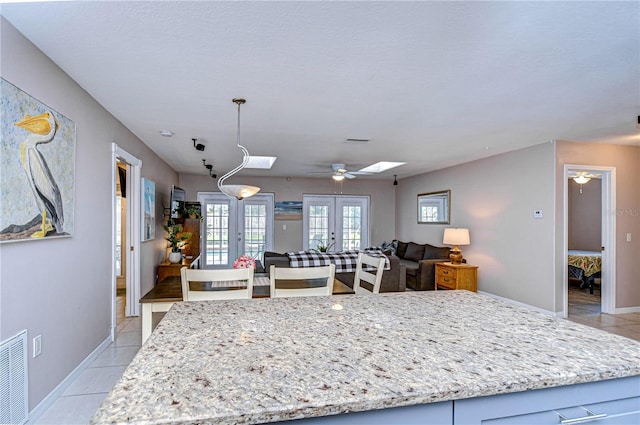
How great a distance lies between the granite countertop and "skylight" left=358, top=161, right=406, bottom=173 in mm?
5028

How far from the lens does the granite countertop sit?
0.74 metres

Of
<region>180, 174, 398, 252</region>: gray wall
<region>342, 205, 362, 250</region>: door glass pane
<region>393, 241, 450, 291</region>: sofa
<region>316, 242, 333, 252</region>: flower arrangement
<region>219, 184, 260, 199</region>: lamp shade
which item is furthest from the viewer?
<region>342, 205, 362, 250</region>: door glass pane

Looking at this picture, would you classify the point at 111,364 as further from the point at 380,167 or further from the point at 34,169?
the point at 380,167

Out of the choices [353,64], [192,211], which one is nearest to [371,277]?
[353,64]

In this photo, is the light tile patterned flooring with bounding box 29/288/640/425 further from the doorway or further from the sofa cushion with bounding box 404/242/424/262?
the sofa cushion with bounding box 404/242/424/262

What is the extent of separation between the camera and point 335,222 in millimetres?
8539

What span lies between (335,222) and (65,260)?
6509 millimetres

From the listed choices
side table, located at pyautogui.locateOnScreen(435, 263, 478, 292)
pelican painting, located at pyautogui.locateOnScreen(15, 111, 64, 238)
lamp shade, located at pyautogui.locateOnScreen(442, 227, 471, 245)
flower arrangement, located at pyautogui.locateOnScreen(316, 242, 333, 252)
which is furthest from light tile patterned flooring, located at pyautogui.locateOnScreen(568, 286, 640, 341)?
pelican painting, located at pyautogui.locateOnScreen(15, 111, 64, 238)

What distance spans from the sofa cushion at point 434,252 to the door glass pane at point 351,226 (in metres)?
2.23

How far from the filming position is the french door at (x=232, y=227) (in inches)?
312

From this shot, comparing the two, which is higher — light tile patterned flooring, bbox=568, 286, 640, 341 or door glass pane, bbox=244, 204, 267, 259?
door glass pane, bbox=244, 204, 267, 259

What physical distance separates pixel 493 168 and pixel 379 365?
17.1 feet

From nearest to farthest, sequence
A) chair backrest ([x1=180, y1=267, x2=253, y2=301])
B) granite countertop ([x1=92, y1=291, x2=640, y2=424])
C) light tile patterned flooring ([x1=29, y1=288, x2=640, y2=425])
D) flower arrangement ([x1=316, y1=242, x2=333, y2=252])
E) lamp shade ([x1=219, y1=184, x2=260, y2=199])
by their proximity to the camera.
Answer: granite countertop ([x1=92, y1=291, x2=640, y2=424])
chair backrest ([x1=180, y1=267, x2=253, y2=301])
light tile patterned flooring ([x1=29, y1=288, x2=640, y2=425])
lamp shade ([x1=219, y1=184, x2=260, y2=199])
flower arrangement ([x1=316, y1=242, x2=333, y2=252])

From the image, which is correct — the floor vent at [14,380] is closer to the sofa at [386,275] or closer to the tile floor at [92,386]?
the tile floor at [92,386]
